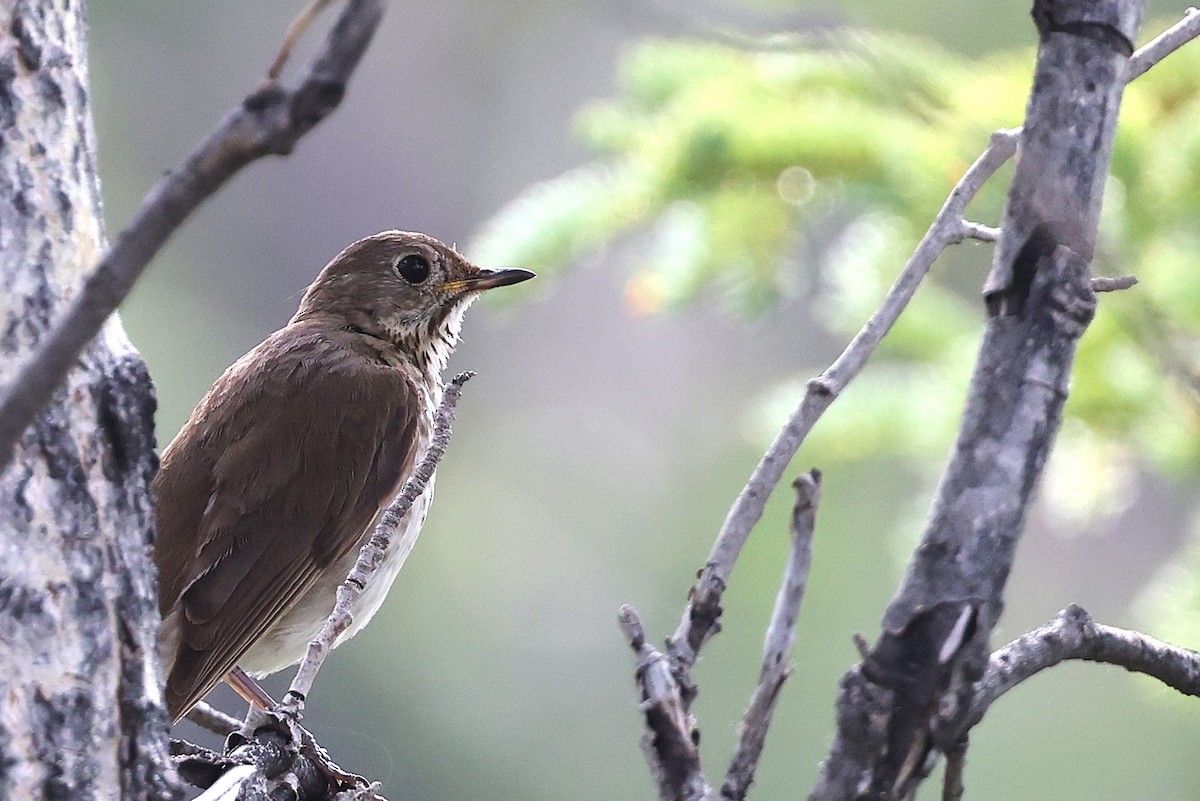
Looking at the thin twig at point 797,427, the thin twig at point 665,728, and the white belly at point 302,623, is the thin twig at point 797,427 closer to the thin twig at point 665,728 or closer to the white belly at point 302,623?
the thin twig at point 665,728

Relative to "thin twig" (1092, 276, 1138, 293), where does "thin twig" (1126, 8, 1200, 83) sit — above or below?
above

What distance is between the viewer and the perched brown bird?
10.0 feet

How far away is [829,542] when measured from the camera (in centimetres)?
1312

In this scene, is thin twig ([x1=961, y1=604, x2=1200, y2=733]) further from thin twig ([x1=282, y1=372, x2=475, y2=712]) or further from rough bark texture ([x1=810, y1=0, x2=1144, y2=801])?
thin twig ([x1=282, y1=372, x2=475, y2=712])

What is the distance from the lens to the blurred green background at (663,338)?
134 inches

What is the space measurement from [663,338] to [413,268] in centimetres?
1252

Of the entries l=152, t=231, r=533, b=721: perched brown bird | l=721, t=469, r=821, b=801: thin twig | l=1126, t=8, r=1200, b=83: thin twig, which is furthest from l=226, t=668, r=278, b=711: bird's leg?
l=1126, t=8, r=1200, b=83: thin twig

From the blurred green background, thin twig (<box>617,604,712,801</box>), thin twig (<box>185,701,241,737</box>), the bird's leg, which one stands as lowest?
thin twig (<box>617,604,712,801</box>)

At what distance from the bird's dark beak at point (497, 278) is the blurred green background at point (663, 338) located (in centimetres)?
5

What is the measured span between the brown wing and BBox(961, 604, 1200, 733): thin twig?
70.8 inches

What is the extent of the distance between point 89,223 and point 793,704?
1167cm

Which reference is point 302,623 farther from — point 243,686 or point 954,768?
point 954,768

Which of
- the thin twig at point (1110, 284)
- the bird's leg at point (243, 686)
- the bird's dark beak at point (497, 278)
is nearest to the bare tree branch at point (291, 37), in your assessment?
the thin twig at point (1110, 284)

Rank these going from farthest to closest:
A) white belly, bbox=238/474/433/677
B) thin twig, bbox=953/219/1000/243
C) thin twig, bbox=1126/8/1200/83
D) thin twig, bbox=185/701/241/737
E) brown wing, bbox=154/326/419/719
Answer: white belly, bbox=238/474/433/677 → brown wing, bbox=154/326/419/719 → thin twig, bbox=185/701/241/737 → thin twig, bbox=953/219/1000/243 → thin twig, bbox=1126/8/1200/83
